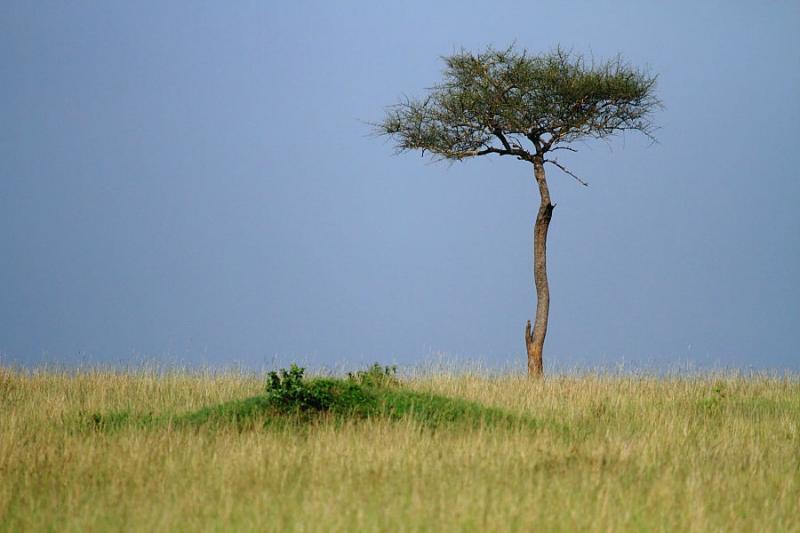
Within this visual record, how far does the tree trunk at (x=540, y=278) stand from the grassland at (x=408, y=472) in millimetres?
5676

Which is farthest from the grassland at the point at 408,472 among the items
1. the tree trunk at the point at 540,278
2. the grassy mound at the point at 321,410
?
the tree trunk at the point at 540,278

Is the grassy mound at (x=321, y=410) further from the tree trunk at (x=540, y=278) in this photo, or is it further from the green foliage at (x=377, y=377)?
the tree trunk at (x=540, y=278)

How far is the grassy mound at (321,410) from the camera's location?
Result: 12.5 m

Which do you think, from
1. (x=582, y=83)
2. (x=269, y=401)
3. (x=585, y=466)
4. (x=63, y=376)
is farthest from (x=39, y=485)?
(x=582, y=83)

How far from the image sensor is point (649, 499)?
801cm

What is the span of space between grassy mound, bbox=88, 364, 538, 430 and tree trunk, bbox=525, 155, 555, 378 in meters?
7.77

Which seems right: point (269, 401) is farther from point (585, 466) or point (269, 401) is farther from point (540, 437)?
point (585, 466)

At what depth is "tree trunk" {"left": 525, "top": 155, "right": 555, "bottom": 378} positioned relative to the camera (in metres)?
20.9

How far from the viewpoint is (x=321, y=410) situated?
42.2 feet

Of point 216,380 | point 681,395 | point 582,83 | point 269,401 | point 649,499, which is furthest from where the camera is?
point 582,83

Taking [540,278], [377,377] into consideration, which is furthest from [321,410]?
[540,278]

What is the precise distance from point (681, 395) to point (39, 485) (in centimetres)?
1183

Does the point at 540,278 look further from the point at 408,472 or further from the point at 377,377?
the point at 408,472

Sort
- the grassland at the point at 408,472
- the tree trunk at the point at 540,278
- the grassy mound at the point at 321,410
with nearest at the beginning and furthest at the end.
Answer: the grassland at the point at 408,472, the grassy mound at the point at 321,410, the tree trunk at the point at 540,278
